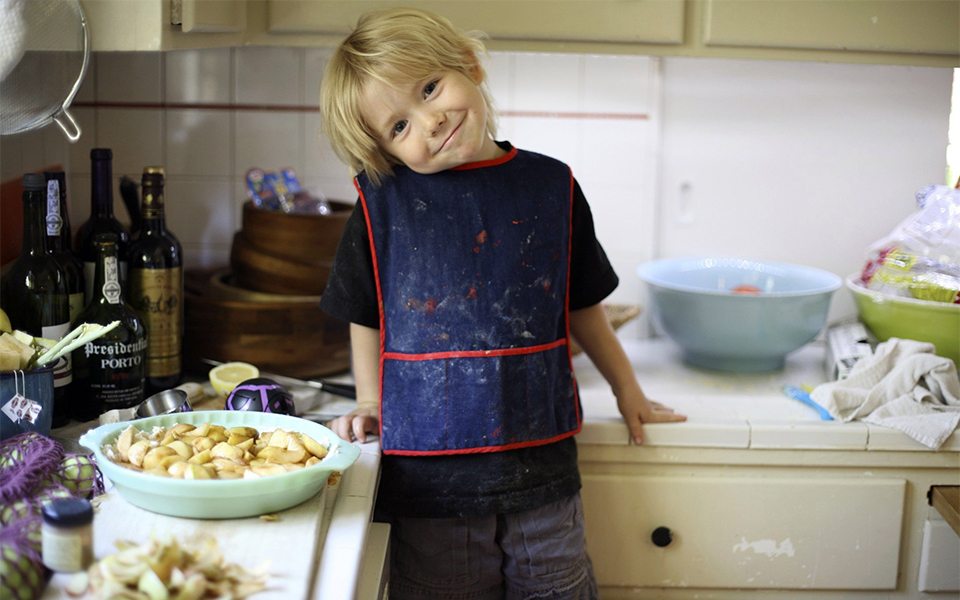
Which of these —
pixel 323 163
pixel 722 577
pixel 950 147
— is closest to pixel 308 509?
pixel 722 577

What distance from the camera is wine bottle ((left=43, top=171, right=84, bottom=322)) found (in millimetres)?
1097

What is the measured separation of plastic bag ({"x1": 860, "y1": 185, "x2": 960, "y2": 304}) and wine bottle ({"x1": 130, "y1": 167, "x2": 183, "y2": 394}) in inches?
44.3

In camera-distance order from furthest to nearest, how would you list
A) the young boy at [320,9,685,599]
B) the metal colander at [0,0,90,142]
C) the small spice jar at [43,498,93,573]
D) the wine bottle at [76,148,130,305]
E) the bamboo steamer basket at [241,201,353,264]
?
the bamboo steamer basket at [241,201,353,264] < the wine bottle at [76,148,130,305] < the young boy at [320,9,685,599] < the metal colander at [0,0,90,142] < the small spice jar at [43,498,93,573]

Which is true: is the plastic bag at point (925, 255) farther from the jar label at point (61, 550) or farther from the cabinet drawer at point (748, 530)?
the jar label at point (61, 550)

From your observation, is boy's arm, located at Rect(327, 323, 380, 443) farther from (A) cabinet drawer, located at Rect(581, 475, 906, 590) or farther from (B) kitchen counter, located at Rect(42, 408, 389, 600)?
(A) cabinet drawer, located at Rect(581, 475, 906, 590)

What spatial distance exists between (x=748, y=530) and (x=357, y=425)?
648 millimetres

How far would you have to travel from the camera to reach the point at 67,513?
69 cm

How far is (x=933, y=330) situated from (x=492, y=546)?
0.81 meters

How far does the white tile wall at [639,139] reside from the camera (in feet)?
5.42

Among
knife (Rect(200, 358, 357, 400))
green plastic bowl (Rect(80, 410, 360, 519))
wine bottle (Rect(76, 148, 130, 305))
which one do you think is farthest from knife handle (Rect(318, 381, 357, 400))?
green plastic bowl (Rect(80, 410, 360, 519))

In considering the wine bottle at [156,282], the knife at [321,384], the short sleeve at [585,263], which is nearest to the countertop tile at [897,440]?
the short sleeve at [585,263]

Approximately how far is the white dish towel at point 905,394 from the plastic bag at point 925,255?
10cm

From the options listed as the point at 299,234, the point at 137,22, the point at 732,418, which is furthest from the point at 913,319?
the point at 137,22

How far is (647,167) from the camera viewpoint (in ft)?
5.62
